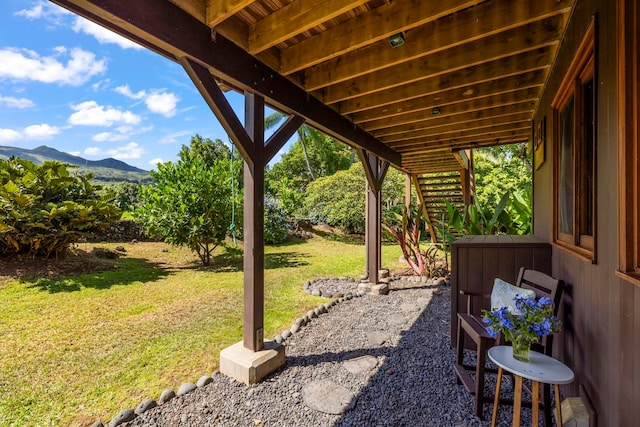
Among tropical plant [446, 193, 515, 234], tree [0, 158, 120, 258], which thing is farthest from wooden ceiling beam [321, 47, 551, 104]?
tree [0, 158, 120, 258]

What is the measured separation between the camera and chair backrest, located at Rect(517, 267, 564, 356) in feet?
5.93

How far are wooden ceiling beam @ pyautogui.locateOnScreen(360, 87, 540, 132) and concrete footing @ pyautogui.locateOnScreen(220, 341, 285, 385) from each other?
3084mm

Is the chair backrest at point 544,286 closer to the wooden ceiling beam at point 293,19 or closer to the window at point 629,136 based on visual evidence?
the window at point 629,136

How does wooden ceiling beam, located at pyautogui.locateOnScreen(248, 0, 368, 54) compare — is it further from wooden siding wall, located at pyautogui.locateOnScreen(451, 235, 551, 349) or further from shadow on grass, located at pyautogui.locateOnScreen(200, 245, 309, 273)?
shadow on grass, located at pyautogui.locateOnScreen(200, 245, 309, 273)

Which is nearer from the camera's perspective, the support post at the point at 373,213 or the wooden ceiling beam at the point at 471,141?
the wooden ceiling beam at the point at 471,141

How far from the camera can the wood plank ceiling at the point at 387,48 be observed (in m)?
1.88

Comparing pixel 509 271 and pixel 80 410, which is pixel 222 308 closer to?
pixel 80 410

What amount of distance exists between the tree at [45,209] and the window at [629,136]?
275 inches

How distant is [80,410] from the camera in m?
2.03

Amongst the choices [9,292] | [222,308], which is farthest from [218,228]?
[9,292]

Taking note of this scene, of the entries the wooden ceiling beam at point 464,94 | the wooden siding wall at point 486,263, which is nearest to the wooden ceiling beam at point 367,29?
the wooden ceiling beam at point 464,94

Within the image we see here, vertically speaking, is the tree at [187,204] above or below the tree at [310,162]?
below

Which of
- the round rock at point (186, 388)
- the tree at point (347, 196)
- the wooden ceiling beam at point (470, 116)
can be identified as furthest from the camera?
the tree at point (347, 196)

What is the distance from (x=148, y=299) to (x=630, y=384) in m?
→ 4.94
